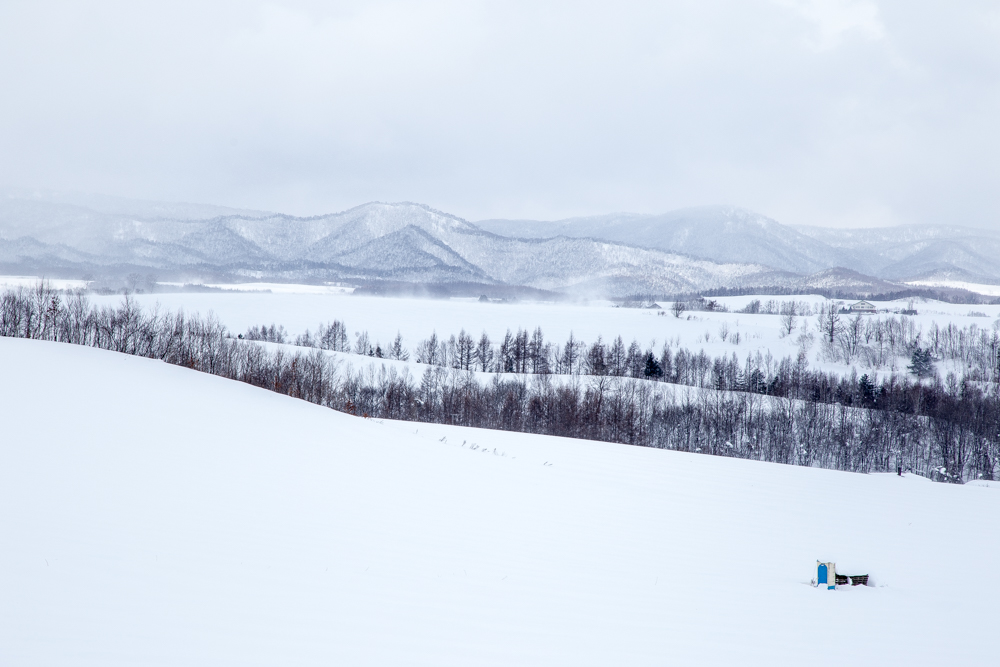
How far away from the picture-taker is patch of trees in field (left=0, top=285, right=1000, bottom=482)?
129 feet

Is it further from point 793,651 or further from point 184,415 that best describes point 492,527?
point 184,415

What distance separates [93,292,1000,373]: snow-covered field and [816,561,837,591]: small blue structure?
79.9 m

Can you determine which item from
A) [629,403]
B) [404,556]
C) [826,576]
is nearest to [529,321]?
[629,403]

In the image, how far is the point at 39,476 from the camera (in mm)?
7816

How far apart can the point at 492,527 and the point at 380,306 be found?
113 metres

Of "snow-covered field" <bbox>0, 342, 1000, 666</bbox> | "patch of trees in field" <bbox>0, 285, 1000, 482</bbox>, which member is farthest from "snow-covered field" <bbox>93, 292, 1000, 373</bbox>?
"snow-covered field" <bbox>0, 342, 1000, 666</bbox>

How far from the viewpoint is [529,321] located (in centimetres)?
10681

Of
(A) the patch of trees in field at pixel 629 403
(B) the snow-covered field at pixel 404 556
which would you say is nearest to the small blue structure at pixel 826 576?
(B) the snow-covered field at pixel 404 556

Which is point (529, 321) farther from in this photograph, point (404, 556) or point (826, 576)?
point (404, 556)

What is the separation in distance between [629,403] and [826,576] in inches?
1732

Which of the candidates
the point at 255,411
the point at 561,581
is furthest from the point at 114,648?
the point at 255,411

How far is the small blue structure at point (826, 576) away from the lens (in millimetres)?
7977

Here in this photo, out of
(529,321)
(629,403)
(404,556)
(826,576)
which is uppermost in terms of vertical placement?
(529,321)

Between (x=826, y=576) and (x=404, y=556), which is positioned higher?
(x=404, y=556)
